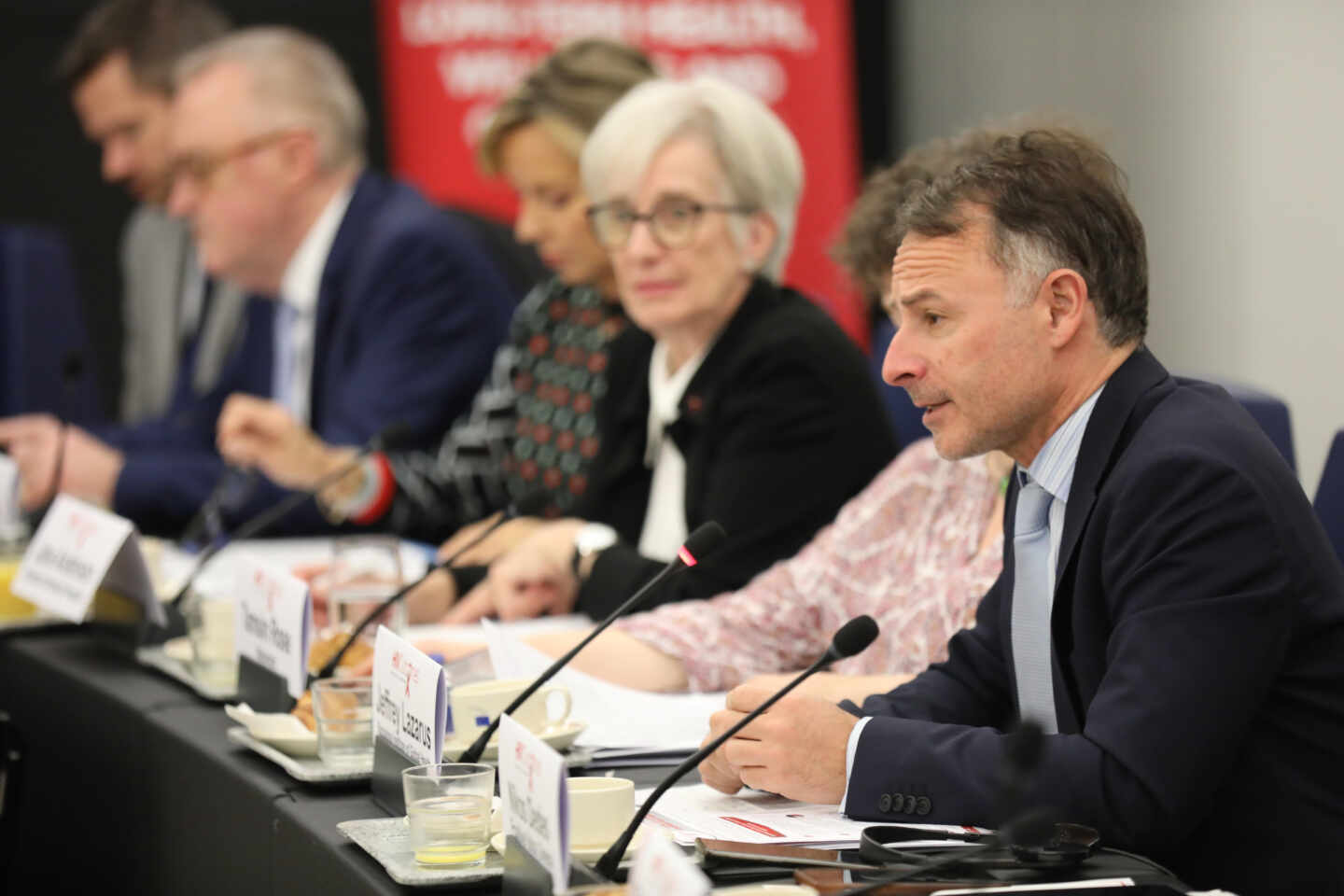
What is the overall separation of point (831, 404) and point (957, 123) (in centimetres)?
353

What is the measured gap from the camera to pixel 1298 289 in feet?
13.6

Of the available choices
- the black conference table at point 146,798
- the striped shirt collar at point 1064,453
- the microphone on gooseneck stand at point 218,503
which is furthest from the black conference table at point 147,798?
the microphone on gooseneck stand at point 218,503

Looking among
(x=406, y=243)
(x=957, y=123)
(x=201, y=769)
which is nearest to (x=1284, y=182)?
(x=957, y=123)

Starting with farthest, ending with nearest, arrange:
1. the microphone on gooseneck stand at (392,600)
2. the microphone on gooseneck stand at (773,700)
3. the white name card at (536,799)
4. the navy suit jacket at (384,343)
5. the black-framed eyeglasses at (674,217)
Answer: the navy suit jacket at (384,343) → the black-framed eyeglasses at (674,217) → the microphone on gooseneck stand at (392,600) → the microphone on gooseneck stand at (773,700) → the white name card at (536,799)

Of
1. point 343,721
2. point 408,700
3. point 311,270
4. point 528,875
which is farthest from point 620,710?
point 311,270

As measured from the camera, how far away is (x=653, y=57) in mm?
4992

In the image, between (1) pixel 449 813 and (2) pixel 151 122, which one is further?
(2) pixel 151 122

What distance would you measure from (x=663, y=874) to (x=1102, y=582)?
0.51 meters

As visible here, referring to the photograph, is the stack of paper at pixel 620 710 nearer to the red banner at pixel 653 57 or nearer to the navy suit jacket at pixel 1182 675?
the navy suit jacket at pixel 1182 675

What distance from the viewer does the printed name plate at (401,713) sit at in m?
1.39

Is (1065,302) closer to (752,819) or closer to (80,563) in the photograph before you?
(752,819)

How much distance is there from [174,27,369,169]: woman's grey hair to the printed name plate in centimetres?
248

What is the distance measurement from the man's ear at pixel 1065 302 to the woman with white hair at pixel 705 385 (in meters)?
0.90

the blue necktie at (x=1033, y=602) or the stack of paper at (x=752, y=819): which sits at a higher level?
the blue necktie at (x=1033, y=602)
